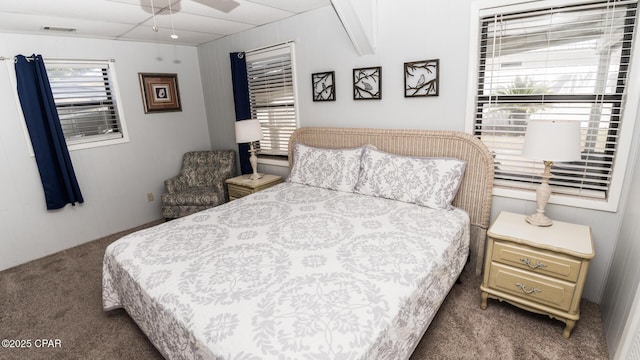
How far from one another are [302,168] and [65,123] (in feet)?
8.27

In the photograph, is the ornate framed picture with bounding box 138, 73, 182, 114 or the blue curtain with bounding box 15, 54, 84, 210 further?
the ornate framed picture with bounding box 138, 73, 182, 114

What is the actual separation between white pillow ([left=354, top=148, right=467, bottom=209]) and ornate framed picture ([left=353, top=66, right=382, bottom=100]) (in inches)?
20.5

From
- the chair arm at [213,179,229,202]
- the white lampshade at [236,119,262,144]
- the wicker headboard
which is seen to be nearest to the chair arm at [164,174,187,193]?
the chair arm at [213,179,229,202]

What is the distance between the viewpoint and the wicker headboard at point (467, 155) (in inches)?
91.4

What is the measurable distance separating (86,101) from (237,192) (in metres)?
1.87

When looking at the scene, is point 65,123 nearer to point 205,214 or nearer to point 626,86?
point 205,214

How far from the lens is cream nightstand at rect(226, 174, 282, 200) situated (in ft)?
11.0

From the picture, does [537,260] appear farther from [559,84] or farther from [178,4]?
[178,4]

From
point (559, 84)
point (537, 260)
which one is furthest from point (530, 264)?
point (559, 84)

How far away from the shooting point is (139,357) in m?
1.84

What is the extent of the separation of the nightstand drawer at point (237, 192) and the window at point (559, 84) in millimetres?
2262

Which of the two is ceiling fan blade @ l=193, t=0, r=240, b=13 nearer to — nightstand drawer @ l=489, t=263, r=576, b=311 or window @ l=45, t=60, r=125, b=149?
window @ l=45, t=60, r=125, b=149

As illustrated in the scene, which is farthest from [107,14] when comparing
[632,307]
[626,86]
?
[632,307]

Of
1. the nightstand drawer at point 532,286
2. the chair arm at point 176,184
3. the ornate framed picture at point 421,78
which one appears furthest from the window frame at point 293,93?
the nightstand drawer at point 532,286
